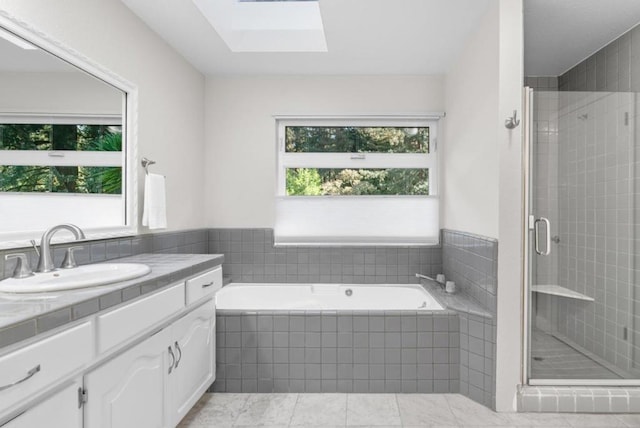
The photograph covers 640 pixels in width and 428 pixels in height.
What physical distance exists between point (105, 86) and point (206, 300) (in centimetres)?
135

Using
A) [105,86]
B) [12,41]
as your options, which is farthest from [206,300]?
[12,41]

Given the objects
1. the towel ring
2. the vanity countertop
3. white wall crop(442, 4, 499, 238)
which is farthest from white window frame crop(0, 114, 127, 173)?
white wall crop(442, 4, 499, 238)

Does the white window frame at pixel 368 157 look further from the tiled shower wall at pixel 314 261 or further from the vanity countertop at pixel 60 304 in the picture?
the vanity countertop at pixel 60 304

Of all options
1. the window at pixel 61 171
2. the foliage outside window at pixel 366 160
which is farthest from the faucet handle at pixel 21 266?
the foliage outside window at pixel 366 160

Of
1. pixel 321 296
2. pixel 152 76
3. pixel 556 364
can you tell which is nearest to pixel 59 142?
pixel 152 76

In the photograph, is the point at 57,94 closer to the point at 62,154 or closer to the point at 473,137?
the point at 62,154

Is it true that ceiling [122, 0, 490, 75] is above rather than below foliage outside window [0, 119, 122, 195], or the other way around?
above

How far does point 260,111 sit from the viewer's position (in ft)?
10.7

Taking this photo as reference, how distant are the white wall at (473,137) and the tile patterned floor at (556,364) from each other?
732 mm

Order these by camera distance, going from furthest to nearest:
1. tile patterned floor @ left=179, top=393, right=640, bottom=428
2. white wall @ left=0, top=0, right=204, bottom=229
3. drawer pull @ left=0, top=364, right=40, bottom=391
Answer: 1. tile patterned floor @ left=179, top=393, right=640, bottom=428
2. white wall @ left=0, top=0, right=204, bottom=229
3. drawer pull @ left=0, top=364, right=40, bottom=391

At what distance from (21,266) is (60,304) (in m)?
0.61

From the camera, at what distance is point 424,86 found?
320 cm

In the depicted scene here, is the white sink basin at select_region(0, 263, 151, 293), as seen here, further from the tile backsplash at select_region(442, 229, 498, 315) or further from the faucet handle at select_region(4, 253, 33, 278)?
the tile backsplash at select_region(442, 229, 498, 315)

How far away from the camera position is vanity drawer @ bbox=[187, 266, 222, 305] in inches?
73.1
